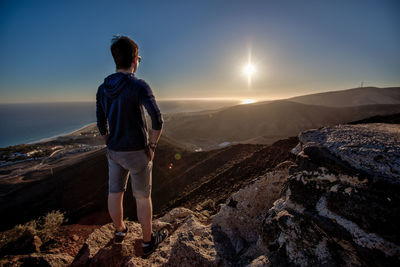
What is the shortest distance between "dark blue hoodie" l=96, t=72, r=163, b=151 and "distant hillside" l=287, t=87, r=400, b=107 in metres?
97.7

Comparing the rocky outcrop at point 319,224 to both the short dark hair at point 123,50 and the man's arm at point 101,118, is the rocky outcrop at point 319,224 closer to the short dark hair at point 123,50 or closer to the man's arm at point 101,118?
the man's arm at point 101,118

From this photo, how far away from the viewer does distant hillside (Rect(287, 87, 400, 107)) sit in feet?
228

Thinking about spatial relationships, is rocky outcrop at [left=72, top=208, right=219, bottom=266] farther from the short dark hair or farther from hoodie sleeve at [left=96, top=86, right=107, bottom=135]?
the short dark hair

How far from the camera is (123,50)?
1889 mm

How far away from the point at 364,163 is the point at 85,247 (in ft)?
13.3

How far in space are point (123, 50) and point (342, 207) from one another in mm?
2862

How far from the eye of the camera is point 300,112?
4750 cm

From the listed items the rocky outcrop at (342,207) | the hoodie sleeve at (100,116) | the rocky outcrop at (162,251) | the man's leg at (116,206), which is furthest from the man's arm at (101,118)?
the rocky outcrop at (342,207)

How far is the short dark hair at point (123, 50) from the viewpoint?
6.09ft

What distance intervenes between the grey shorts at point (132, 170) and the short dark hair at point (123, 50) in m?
1.08

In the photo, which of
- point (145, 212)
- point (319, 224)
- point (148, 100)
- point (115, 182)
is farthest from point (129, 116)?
point (319, 224)

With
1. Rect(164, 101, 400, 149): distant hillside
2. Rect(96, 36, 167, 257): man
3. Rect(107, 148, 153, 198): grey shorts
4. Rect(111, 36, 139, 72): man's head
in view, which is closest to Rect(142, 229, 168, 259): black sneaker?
Rect(96, 36, 167, 257): man

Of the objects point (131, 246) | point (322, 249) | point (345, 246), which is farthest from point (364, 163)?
point (131, 246)

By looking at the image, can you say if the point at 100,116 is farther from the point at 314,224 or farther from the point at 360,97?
the point at 360,97
